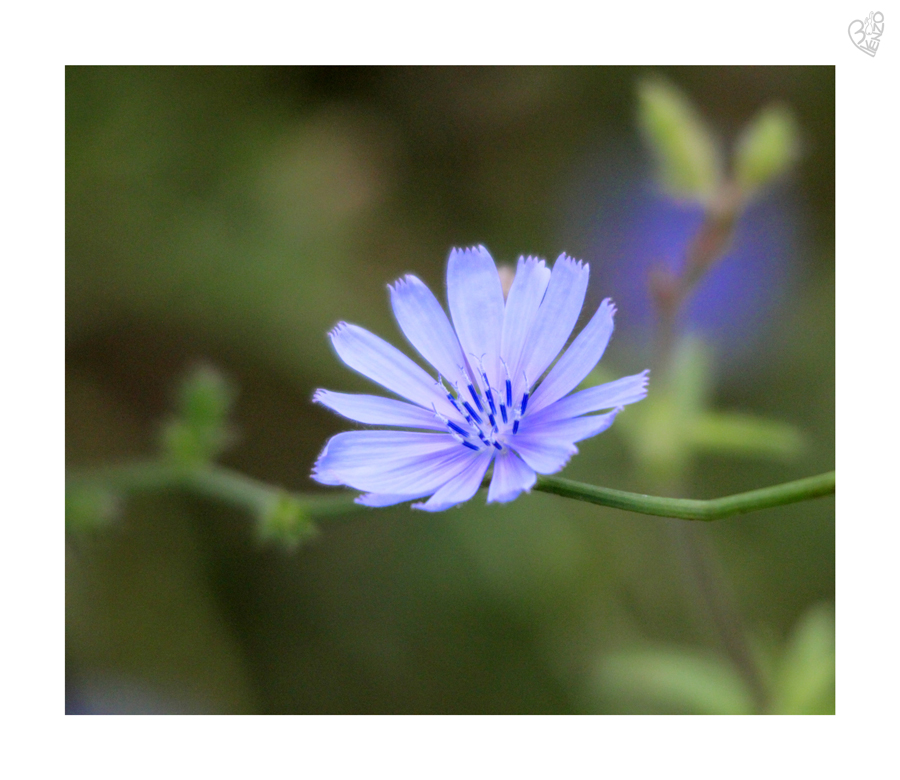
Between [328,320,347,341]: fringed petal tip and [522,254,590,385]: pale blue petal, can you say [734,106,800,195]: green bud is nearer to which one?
[522,254,590,385]: pale blue petal

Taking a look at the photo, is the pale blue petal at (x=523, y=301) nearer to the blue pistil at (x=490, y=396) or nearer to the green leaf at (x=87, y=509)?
the blue pistil at (x=490, y=396)

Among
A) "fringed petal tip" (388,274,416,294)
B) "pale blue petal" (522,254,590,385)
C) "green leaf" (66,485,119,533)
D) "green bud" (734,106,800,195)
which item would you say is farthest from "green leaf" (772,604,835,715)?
"green leaf" (66,485,119,533)

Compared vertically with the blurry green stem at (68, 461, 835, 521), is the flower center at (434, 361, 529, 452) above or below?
above

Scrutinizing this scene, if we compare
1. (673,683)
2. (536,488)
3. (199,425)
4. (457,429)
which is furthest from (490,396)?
(673,683)

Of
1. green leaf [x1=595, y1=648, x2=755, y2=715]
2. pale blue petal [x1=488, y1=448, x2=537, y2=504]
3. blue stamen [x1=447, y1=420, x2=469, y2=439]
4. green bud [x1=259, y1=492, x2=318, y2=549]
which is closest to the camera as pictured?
pale blue petal [x1=488, y1=448, x2=537, y2=504]

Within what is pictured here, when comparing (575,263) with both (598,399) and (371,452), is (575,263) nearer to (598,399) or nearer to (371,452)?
(598,399)
